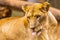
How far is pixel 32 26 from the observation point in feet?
4.67

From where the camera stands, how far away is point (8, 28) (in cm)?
185

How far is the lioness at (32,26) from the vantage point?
1454mm

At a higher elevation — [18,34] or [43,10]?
[43,10]

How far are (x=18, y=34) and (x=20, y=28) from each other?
63 mm

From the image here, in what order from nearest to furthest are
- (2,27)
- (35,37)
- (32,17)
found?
(32,17), (35,37), (2,27)

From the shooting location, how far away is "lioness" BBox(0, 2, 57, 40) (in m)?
1.45

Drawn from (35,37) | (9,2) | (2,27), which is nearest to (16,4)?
(9,2)

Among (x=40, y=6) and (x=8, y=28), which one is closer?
(x=40, y=6)

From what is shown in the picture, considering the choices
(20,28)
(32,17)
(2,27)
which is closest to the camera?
(32,17)

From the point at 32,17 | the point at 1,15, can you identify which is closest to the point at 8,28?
the point at 1,15

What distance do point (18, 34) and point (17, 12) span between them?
0.48 m

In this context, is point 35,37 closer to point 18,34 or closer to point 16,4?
point 18,34

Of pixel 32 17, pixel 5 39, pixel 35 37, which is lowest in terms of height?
pixel 5 39

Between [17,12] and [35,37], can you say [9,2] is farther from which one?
[35,37]
